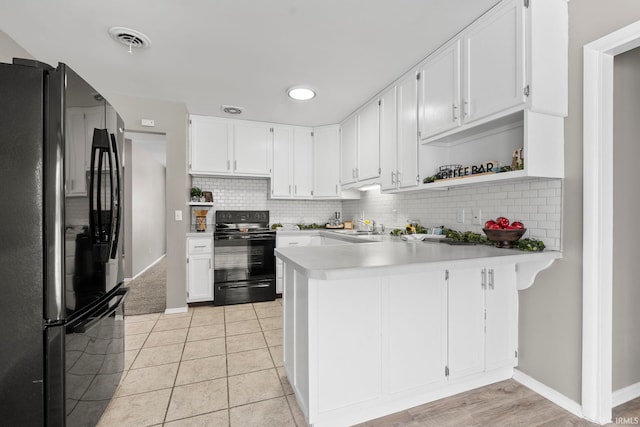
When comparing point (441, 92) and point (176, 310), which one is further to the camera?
point (176, 310)

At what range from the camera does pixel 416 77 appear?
8.52ft

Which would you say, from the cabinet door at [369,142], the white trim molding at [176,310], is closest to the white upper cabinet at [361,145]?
the cabinet door at [369,142]

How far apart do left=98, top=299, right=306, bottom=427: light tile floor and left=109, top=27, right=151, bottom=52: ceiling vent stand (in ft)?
8.16

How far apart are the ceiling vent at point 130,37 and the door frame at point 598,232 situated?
2.91 metres

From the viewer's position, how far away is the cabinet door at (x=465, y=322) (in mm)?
1843

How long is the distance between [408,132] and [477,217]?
3.21ft

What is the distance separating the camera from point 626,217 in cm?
178

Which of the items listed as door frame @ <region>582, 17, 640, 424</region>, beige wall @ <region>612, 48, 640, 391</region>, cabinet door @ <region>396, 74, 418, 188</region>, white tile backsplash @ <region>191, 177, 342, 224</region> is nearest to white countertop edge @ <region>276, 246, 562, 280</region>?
door frame @ <region>582, 17, 640, 424</region>

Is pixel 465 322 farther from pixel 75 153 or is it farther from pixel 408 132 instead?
pixel 75 153

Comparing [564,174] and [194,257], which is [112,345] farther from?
[564,174]

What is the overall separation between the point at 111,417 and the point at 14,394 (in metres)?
0.61

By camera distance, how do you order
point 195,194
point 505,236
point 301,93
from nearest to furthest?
point 505,236 → point 301,93 → point 195,194

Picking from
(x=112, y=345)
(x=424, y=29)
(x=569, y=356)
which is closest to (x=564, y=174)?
(x=569, y=356)

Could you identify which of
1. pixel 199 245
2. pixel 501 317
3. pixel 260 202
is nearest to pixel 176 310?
pixel 199 245
